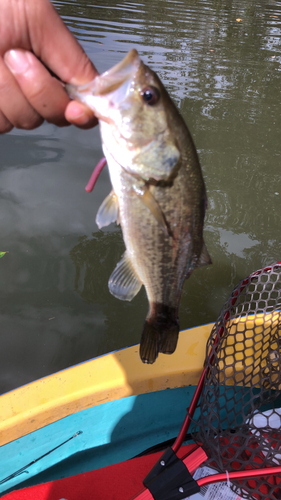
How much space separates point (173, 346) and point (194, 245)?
51 cm

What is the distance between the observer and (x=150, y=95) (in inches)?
49.1

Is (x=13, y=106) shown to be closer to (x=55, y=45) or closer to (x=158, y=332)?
(x=55, y=45)

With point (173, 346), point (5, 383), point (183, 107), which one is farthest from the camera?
point (183, 107)

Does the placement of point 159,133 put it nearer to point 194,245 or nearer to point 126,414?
point 194,245

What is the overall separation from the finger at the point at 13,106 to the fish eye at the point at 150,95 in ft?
1.51

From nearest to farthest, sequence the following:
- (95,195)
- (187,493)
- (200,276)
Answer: (187,493)
(200,276)
(95,195)

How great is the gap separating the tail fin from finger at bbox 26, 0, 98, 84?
105 centimetres

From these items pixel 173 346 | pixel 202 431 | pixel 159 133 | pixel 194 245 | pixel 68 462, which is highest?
pixel 159 133

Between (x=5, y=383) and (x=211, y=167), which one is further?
A: (x=211, y=167)

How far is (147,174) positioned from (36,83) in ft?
1.77

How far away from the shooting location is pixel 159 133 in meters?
1.27

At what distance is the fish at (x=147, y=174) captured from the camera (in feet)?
4.03

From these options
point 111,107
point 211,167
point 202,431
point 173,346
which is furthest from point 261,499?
point 211,167

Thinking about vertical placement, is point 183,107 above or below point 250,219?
above
